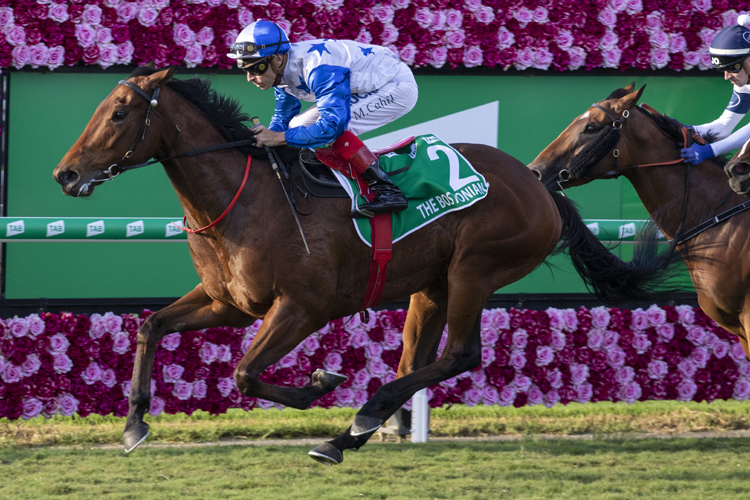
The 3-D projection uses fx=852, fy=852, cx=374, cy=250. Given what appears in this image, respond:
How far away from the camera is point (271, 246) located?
3271 millimetres

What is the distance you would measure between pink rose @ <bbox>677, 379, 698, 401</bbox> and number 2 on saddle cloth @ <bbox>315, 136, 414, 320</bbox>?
8.54 ft

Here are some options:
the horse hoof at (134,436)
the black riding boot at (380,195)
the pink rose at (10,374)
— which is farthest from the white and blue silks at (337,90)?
the pink rose at (10,374)

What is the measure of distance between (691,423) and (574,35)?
2.47 metres

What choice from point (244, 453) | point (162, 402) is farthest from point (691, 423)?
point (162, 402)

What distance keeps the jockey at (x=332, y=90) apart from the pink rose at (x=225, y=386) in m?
1.74

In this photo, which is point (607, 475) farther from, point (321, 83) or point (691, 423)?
point (321, 83)

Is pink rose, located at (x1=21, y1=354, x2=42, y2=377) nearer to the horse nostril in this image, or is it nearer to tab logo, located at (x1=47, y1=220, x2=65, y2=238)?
tab logo, located at (x1=47, y1=220, x2=65, y2=238)

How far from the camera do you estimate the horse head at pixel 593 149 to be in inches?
164

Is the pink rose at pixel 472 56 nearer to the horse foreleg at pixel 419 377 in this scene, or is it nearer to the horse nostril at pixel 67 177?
the horse foreleg at pixel 419 377

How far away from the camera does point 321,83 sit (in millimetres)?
3301

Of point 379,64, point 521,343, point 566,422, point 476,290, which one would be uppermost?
point 379,64

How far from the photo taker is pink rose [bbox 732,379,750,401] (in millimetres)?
5258

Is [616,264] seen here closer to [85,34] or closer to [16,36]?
[85,34]

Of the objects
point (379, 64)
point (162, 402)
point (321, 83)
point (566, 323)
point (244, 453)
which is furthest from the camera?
point (566, 323)
